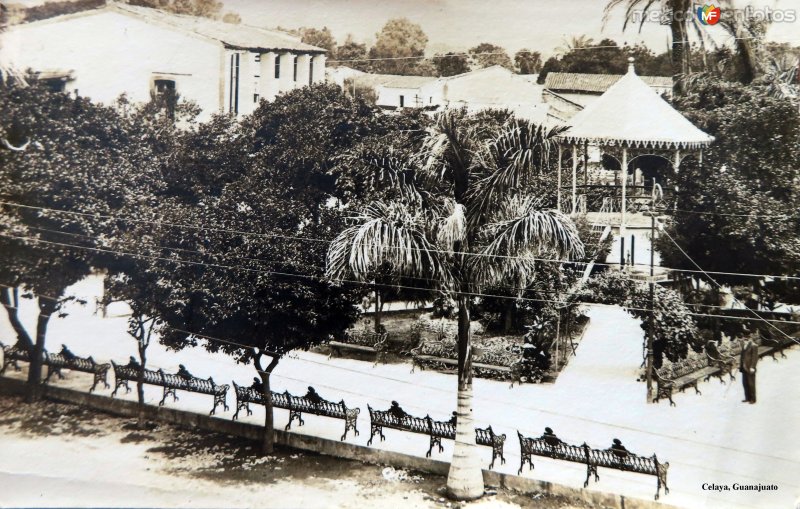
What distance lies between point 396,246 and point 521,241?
732 mm

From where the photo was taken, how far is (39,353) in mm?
5285

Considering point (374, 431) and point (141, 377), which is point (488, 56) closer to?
point (374, 431)

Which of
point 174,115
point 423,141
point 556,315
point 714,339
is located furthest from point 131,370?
point 714,339

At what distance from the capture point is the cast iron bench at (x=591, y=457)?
13.5 ft

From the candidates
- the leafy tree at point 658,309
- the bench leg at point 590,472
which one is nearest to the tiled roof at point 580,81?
the leafy tree at point 658,309

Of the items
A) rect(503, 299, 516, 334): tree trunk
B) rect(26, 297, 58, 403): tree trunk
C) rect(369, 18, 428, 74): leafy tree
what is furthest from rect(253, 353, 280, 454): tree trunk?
rect(369, 18, 428, 74): leafy tree

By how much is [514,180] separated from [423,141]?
61 centimetres

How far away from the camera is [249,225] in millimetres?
4875

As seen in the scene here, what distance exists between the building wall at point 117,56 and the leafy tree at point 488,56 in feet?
5.76

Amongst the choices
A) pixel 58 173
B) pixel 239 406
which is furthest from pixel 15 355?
pixel 239 406

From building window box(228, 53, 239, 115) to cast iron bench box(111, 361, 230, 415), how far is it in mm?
1842

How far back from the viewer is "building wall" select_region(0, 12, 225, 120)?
5.07 meters

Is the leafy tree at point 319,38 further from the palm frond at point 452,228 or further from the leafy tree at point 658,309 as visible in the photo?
the leafy tree at point 658,309

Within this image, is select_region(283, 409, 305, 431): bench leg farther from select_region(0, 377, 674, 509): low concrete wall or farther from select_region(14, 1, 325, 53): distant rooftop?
select_region(14, 1, 325, 53): distant rooftop
